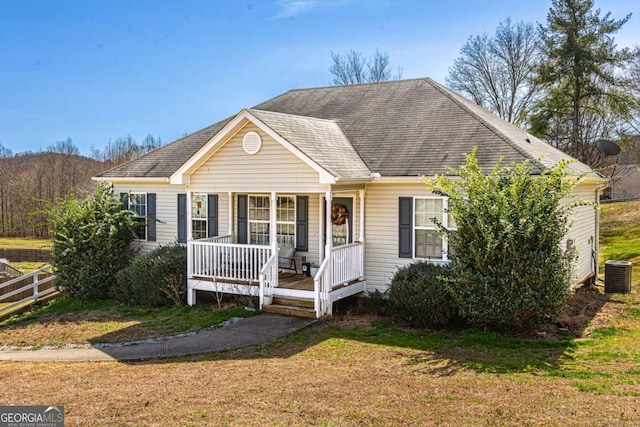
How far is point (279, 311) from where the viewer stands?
40.8 ft

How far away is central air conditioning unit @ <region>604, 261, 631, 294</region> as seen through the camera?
15.8 meters

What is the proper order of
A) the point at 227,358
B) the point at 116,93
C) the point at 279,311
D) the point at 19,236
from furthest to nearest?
the point at 19,236 < the point at 116,93 < the point at 279,311 < the point at 227,358

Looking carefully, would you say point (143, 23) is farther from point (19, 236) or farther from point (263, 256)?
point (19, 236)

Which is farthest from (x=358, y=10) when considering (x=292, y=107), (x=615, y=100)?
(x=615, y=100)

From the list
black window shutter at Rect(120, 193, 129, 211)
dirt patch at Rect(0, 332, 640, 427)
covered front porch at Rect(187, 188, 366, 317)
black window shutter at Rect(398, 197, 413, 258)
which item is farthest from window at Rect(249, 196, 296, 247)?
dirt patch at Rect(0, 332, 640, 427)

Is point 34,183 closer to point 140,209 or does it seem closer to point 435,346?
point 140,209

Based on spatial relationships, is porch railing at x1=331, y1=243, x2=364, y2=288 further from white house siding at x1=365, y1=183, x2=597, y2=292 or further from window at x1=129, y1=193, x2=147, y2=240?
window at x1=129, y1=193, x2=147, y2=240

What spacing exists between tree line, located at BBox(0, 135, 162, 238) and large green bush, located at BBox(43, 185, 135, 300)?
19869mm

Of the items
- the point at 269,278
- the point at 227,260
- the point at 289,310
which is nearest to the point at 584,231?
the point at 289,310

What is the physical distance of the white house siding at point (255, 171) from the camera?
12383 mm

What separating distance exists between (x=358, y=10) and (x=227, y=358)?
1288 cm

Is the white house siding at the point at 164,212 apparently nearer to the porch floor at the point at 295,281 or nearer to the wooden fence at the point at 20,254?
the porch floor at the point at 295,281

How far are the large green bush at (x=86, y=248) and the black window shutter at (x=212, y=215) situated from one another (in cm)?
253

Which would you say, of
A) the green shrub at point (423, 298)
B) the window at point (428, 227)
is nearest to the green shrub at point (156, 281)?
the green shrub at point (423, 298)
